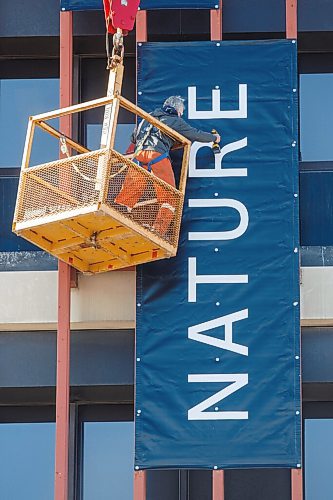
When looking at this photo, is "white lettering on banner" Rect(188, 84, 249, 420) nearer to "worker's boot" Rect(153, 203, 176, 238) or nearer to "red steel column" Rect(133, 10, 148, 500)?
"worker's boot" Rect(153, 203, 176, 238)

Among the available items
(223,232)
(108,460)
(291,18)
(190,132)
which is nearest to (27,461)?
(108,460)

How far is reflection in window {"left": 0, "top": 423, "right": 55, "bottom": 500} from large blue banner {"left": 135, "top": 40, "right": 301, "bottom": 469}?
2.30 m

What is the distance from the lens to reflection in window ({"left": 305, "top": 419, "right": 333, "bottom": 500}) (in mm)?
26984

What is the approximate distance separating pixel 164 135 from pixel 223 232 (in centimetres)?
136

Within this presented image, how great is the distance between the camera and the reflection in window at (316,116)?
91.9ft

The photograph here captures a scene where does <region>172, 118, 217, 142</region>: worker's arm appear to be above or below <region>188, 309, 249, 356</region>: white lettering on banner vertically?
above

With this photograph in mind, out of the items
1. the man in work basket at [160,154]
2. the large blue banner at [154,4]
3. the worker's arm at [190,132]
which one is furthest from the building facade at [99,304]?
the worker's arm at [190,132]

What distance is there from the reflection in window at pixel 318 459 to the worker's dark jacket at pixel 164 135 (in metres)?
4.01

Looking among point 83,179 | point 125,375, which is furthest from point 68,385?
point 83,179

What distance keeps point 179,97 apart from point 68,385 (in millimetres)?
3642

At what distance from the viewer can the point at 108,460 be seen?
2727 centimetres

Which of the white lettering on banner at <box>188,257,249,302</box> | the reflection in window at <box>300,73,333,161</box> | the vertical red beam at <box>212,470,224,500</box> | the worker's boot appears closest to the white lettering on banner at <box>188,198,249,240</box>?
the white lettering on banner at <box>188,257,249,302</box>

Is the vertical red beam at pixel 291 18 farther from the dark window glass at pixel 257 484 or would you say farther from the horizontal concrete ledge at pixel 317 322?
the dark window glass at pixel 257 484

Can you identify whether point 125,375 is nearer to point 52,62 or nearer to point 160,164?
point 160,164
